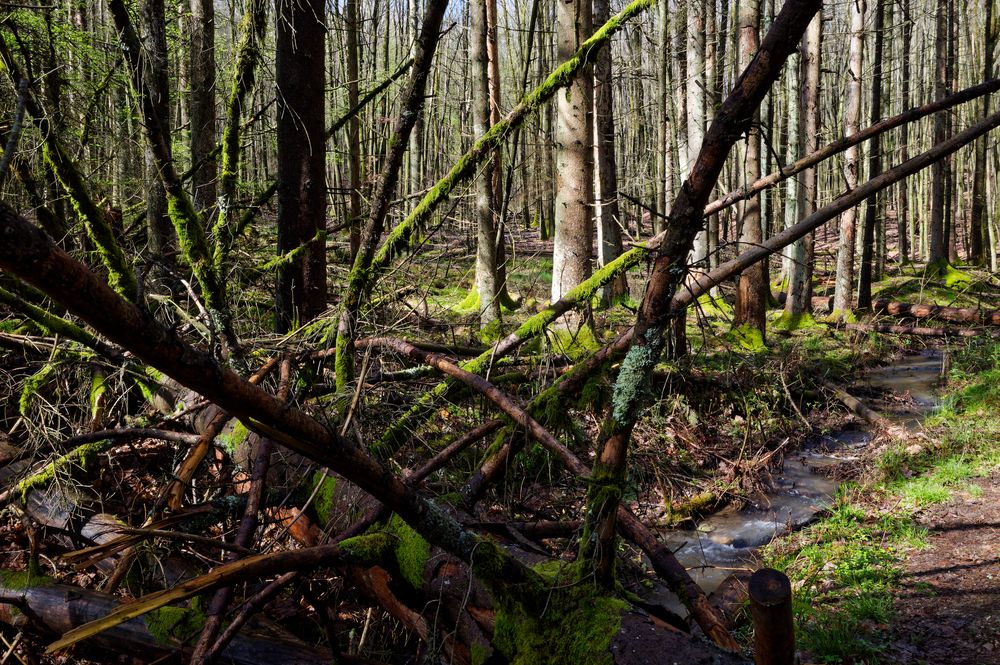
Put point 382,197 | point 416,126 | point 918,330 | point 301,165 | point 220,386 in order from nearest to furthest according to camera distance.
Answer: point 220,386 < point 382,197 < point 301,165 < point 918,330 < point 416,126

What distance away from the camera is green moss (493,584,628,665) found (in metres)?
2.35

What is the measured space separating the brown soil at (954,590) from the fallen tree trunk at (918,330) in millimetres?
6805

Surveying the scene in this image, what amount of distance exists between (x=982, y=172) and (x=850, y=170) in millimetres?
8177

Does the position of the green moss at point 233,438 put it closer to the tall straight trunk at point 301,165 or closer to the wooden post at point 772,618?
the tall straight trunk at point 301,165

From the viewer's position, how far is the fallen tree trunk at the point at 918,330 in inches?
460

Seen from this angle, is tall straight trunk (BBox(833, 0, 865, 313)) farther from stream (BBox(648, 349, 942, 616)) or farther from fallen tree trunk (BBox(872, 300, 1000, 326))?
stream (BBox(648, 349, 942, 616))

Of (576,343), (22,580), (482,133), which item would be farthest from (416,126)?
(22,580)

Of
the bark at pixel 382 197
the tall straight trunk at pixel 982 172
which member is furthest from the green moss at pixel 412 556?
the tall straight trunk at pixel 982 172

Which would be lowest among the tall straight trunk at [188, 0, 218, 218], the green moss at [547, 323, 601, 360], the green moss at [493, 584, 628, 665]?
the green moss at [493, 584, 628, 665]

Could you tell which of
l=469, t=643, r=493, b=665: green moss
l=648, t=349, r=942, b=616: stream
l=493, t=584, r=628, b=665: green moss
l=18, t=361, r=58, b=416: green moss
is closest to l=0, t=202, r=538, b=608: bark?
l=493, t=584, r=628, b=665: green moss

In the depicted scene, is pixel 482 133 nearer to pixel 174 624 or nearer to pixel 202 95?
pixel 202 95

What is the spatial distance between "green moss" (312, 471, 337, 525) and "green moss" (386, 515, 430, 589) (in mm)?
689

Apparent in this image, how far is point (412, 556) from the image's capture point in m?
2.90

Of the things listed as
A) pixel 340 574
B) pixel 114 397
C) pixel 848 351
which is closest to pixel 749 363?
pixel 848 351
